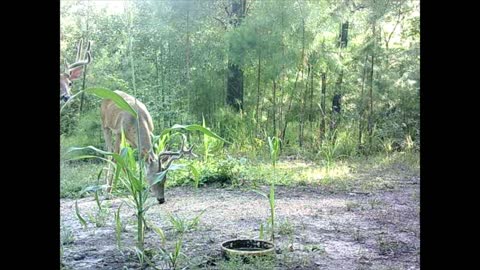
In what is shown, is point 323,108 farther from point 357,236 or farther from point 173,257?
point 173,257

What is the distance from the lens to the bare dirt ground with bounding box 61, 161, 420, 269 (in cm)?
290

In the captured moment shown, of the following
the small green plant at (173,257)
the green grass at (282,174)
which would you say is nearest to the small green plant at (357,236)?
the small green plant at (173,257)

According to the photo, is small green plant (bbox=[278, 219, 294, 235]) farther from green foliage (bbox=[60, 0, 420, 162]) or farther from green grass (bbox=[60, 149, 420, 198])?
green foliage (bbox=[60, 0, 420, 162])

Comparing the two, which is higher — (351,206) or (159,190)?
(159,190)

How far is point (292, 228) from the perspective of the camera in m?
3.61

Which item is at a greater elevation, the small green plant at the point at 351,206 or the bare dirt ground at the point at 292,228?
the small green plant at the point at 351,206

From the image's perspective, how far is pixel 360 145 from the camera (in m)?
7.32

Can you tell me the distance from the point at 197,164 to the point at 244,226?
2.03 m

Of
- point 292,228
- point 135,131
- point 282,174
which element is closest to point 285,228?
point 292,228

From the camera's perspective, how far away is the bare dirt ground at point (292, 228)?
114 inches

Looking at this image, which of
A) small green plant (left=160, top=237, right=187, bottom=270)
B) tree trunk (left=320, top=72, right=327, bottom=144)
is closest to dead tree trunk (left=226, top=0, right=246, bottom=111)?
tree trunk (left=320, top=72, right=327, bottom=144)

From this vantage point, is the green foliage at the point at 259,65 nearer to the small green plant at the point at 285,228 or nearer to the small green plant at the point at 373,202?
the small green plant at the point at 373,202
